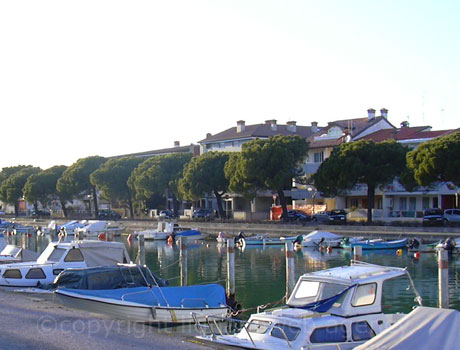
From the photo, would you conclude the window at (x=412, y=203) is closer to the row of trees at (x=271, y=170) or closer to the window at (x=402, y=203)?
the window at (x=402, y=203)

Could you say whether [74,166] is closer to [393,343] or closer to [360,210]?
[360,210]

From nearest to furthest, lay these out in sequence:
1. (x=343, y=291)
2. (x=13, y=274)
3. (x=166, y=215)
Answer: (x=343, y=291)
(x=13, y=274)
(x=166, y=215)

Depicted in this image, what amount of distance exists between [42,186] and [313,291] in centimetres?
10776

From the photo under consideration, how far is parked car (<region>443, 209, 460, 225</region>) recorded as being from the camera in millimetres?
63569

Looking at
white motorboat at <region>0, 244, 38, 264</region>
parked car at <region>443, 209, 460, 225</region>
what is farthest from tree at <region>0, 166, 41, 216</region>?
white motorboat at <region>0, 244, 38, 264</region>

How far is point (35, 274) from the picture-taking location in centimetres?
3089

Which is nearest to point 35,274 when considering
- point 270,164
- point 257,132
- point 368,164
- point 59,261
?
point 59,261

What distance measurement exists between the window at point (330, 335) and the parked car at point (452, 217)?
48.3 metres

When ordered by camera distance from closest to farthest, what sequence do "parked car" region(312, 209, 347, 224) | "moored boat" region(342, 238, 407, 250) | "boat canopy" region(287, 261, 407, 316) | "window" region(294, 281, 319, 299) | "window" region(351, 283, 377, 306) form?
"boat canopy" region(287, 261, 407, 316)
"window" region(351, 283, 377, 306)
"window" region(294, 281, 319, 299)
"moored boat" region(342, 238, 407, 250)
"parked car" region(312, 209, 347, 224)

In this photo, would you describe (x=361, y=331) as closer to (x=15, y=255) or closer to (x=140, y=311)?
(x=140, y=311)

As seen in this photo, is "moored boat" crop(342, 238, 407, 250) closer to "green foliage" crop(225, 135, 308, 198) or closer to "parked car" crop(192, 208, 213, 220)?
"green foliage" crop(225, 135, 308, 198)

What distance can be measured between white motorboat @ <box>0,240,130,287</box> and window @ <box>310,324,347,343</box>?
16790mm

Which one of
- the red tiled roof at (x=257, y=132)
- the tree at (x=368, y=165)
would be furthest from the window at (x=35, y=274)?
the red tiled roof at (x=257, y=132)

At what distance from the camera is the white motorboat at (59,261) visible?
101 feet
